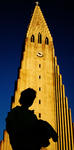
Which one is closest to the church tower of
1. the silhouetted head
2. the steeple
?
the steeple

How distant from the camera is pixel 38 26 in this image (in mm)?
39594

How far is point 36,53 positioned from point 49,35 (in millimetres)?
6453

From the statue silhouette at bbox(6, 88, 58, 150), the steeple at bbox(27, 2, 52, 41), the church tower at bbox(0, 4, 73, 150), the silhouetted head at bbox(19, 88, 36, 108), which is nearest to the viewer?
the statue silhouette at bbox(6, 88, 58, 150)

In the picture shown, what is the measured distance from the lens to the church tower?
24670 millimetres

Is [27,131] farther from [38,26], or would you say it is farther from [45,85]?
[38,26]

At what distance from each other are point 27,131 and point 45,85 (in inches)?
1029

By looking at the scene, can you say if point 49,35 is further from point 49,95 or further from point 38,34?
point 49,95

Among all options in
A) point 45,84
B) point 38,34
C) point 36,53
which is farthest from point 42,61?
point 38,34

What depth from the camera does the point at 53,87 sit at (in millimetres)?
29594

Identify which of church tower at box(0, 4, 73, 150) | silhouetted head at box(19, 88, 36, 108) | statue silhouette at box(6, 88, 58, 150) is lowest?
statue silhouette at box(6, 88, 58, 150)

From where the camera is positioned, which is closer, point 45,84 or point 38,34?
point 45,84

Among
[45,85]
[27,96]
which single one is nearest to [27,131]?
[27,96]

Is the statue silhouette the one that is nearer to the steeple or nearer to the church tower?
the church tower

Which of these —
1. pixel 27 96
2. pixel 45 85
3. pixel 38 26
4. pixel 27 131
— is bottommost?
pixel 27 131
